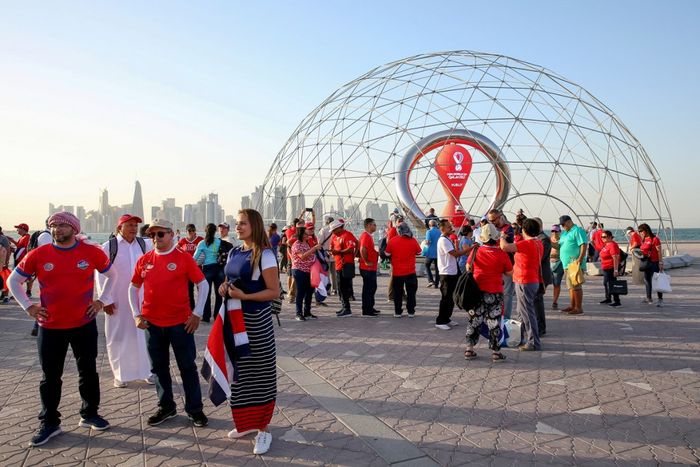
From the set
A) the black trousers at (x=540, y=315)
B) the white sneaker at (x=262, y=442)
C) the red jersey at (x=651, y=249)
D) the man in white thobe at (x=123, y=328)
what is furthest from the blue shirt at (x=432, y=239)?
the white sneaker at (x=262, y=442)

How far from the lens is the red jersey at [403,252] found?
28.4 feet

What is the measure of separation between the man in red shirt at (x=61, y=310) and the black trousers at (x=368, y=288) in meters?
5.50

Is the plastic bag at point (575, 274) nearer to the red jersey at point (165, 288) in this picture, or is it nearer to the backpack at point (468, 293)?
the backpack at point (468, 293)

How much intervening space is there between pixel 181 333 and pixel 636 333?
258 inches

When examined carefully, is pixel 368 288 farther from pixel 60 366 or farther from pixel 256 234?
pixel 60 366

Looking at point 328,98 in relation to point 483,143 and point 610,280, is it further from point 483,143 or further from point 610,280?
point 610,280

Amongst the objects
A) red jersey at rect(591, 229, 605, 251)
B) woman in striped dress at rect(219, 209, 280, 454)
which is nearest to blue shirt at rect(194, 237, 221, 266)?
woman in striped dress at rect(219, 209, 280, 454)

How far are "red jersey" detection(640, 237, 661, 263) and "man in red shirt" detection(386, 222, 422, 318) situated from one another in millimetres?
4623

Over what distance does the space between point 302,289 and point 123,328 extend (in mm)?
4026

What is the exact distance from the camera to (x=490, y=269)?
596 centimetres

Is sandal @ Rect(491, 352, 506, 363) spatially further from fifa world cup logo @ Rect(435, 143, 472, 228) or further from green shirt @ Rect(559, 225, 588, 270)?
fifa world cup logo @ Rect(435, 143, 472, 228)

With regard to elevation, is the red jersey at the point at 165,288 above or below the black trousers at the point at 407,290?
above

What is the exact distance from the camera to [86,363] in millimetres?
4062

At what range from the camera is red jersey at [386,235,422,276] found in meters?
8.66
